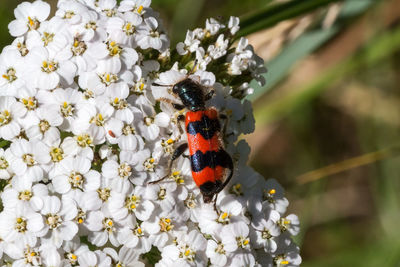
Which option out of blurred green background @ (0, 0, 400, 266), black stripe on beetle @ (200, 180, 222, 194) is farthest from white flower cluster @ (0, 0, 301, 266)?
blurred green background @ (0, 0, 400, 266)

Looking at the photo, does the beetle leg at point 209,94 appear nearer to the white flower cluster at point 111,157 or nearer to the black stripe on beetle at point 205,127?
the white flower cluster at point 111,157

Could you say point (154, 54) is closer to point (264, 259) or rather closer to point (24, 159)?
point (24, 159)

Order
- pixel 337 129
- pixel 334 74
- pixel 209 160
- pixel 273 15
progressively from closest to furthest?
pixel 209 160, pixel 273 15, pixel 334 74, pixel 337 129

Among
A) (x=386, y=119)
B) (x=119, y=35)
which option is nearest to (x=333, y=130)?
(x=386, y=119)

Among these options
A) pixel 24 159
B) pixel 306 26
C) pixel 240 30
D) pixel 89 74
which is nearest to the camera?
pixel 24 159

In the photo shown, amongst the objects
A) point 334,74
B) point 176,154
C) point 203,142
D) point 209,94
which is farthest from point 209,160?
point 334,74

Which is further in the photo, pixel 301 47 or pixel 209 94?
pixel 301 47

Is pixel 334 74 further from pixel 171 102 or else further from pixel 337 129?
pixel 171 102
